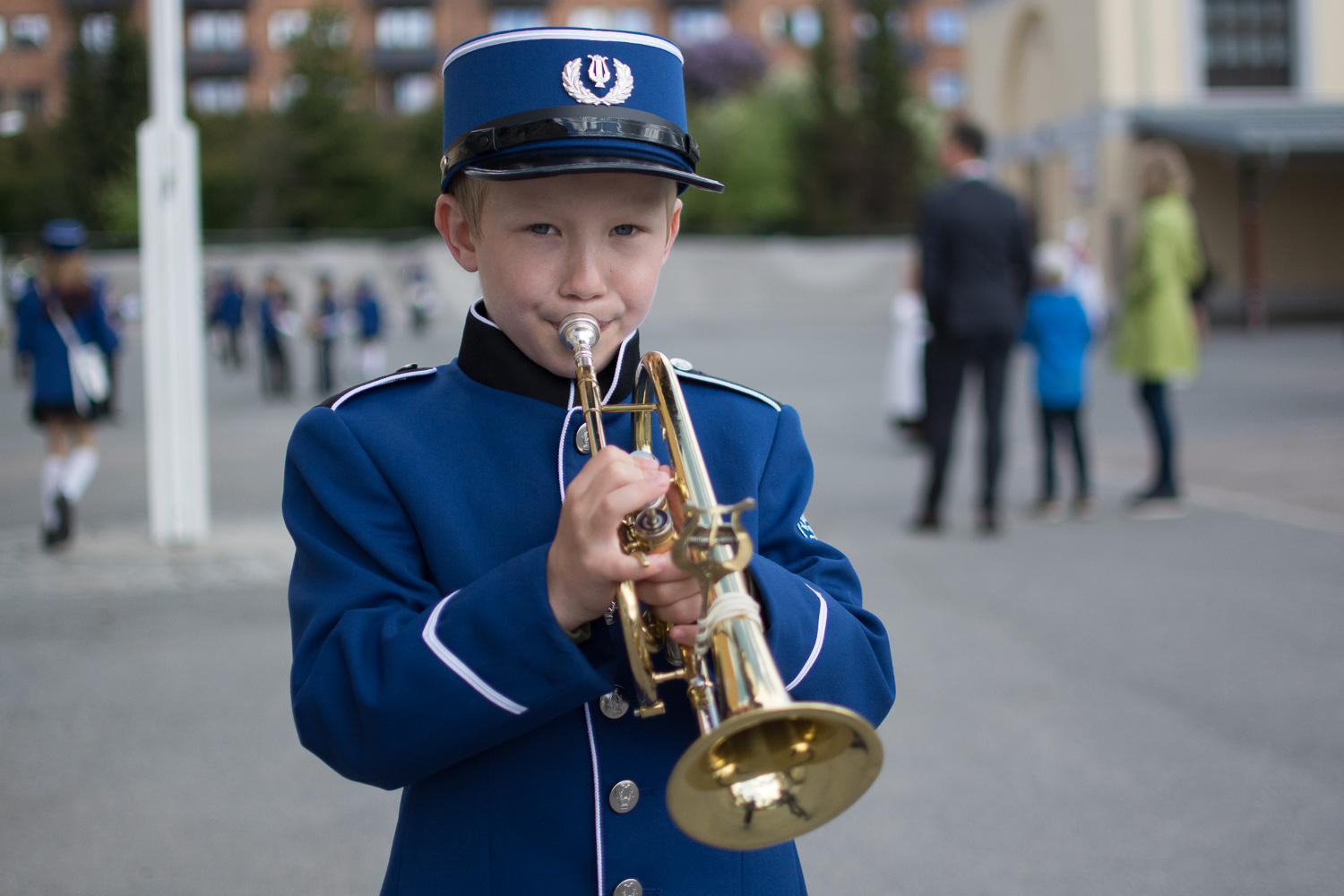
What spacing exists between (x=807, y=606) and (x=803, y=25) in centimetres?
6950

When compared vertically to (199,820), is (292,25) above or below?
above

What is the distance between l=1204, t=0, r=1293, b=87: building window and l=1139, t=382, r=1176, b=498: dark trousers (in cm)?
2236

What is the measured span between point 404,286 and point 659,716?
32.5 m

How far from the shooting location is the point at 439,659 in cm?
138

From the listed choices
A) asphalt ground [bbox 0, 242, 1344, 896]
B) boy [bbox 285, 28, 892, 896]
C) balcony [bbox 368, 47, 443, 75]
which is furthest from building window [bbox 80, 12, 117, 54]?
boy [bbox 285, 28, 892, 896]

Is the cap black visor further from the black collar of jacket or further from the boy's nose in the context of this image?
the black collar of jacket

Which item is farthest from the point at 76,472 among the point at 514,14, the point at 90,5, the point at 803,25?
the point at 803,25

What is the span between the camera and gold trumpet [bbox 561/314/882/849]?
49.1 inches

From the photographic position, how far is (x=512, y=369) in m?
1.60

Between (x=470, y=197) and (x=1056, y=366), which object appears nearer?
(x=470, y=197)

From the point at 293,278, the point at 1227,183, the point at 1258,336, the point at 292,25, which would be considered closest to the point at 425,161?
the point at 292,25

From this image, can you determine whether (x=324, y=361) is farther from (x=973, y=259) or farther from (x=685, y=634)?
(x=685, y=634)

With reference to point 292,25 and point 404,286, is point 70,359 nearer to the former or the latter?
point 404,286

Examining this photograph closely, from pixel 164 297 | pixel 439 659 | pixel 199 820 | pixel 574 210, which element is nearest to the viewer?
pixel 439 659
